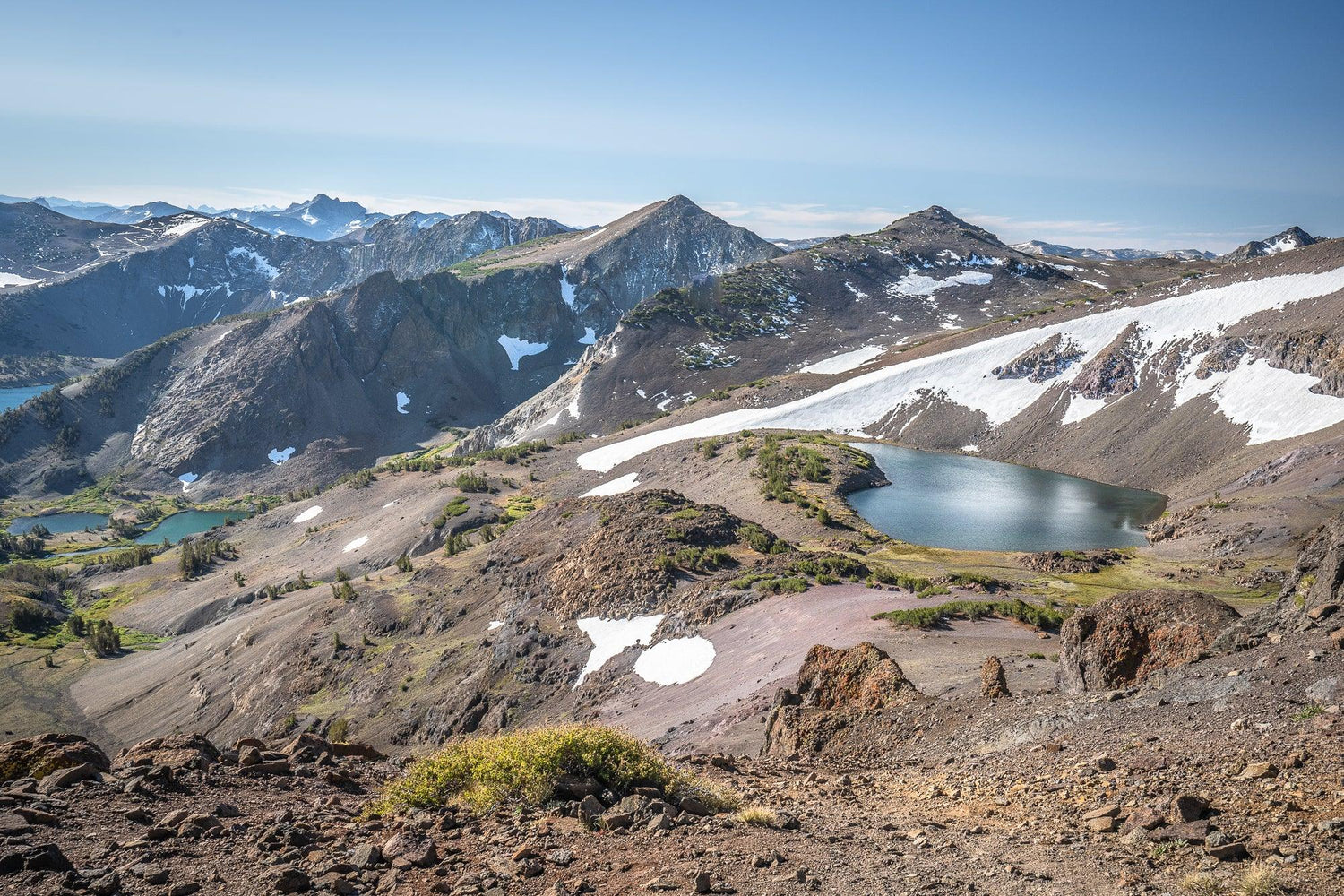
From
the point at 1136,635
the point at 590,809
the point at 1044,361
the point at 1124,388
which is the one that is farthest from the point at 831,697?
the point at 1044,361

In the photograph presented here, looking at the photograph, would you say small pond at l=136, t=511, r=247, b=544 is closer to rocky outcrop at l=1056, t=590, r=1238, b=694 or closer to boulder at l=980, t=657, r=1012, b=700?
boulder at l=980, t=657, r=1012, b=700

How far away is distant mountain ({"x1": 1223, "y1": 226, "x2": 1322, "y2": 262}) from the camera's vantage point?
17775 centimetres

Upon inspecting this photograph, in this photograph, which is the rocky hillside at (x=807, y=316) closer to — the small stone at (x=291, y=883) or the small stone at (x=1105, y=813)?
the small stone at (x=1105, y=813)

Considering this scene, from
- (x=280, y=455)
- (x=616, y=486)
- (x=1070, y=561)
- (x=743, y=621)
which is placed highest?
(x=1070, y=561)

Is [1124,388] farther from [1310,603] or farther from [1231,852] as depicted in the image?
[1231,852]

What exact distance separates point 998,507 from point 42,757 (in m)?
57.1

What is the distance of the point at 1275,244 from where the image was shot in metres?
187

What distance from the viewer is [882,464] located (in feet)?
233

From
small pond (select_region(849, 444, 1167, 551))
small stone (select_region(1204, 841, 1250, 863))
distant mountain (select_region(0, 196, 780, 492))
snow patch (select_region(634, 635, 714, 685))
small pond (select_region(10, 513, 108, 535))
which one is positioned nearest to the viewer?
small stone (select_region(1204, 841, 1250, 863))

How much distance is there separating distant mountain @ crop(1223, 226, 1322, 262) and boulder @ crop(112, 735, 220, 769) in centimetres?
21295

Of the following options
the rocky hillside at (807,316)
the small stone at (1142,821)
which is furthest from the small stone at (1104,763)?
the rocky hillside at (807,316)

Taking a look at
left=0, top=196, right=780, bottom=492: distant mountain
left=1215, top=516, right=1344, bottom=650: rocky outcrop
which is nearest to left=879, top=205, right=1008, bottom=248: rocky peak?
left=0, top=196, right=780, bottom=492: distant mountain

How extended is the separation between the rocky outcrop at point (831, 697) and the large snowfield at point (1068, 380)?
6056 cm

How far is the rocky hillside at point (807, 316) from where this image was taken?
117m
